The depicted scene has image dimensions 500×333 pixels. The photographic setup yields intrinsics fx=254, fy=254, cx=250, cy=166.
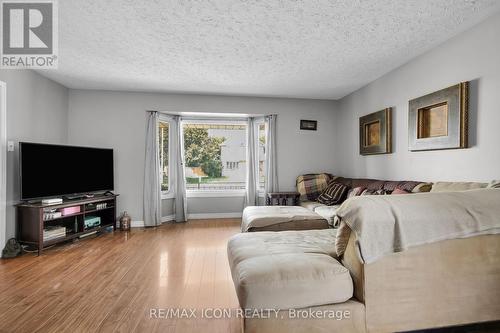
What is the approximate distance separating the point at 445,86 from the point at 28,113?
5.18m

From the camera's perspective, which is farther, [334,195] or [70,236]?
[334,195]

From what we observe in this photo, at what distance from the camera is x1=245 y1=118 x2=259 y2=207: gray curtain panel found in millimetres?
5118

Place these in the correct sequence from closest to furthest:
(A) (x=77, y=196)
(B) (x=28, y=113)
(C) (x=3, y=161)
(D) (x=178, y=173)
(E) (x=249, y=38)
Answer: (E) (x=249, y=38) < (C) (x=3, y=161) < (B) (x=28, y=113) < (A) (x=77, y=196) < (D) (x=178, y=173)

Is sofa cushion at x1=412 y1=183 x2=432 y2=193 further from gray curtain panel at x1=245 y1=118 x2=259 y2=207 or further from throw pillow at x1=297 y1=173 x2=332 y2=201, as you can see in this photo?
gray curtain panel at x1=245 y1=118 x2=259 y2=207

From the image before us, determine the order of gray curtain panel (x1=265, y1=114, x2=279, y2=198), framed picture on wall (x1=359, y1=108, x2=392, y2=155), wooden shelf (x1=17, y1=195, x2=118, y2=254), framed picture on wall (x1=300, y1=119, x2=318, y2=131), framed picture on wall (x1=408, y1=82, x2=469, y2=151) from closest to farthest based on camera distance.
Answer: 1. framed picture on wall (x1=408, y1=82, x2=469, y2=151)
2. wooden shelf (x1=17, y1=195, x2=118, y2=254)
3. framed picture on wall (x1=359, y1=108, x2=392, y2=155)
4. gray curtain panel (x1=265, y1=114, x2=279, y2=198)
5. framed picture on wall (x1=300, y1=119, x2=318, y2=131)

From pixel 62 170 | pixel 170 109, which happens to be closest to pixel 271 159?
pixel 170 109

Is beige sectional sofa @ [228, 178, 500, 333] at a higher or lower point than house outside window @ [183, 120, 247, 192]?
lower

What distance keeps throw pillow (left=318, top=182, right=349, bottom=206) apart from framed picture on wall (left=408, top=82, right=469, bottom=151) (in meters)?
1.17

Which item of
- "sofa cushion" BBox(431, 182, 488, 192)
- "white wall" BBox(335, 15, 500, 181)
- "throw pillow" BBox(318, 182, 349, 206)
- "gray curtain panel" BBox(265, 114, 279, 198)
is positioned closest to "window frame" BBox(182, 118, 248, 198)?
"gray curtain panel" BBox(265, 114, 279, 198)

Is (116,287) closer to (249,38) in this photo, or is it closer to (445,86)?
(249,38)

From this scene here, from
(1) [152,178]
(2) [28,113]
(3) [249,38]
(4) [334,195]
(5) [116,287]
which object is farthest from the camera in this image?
(1) [152,178]

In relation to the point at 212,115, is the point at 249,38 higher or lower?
higher

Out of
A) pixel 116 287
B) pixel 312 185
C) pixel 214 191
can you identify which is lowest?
pixel 116 287

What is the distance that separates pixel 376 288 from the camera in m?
1.39
